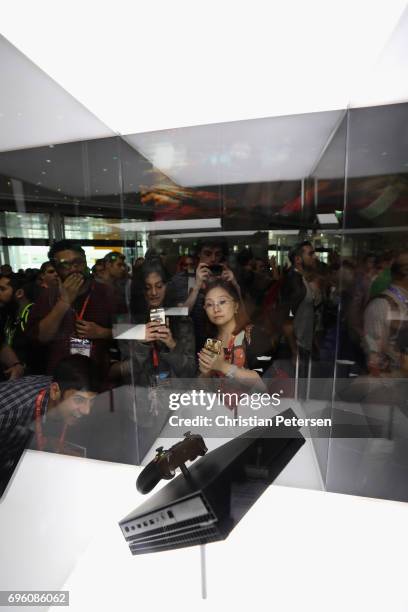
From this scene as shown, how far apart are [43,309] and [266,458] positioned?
87 centimetres

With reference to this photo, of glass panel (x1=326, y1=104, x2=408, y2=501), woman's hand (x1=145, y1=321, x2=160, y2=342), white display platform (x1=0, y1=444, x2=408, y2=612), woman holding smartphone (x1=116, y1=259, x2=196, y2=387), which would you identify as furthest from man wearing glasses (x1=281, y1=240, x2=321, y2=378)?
white display platform (x1=0, y1=444, x2=408, y2=612)

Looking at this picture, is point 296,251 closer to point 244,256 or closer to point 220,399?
point 244,256

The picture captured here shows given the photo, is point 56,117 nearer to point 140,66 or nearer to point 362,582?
point 140,66

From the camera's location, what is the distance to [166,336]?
4.72 feet

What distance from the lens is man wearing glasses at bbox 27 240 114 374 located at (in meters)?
1.15

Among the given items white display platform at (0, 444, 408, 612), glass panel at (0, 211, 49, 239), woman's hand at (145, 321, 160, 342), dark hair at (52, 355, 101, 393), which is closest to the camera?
glass panel at (0, 211, 49, 239)

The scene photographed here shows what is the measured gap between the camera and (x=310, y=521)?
4.66 ft

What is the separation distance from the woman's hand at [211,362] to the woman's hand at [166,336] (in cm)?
12

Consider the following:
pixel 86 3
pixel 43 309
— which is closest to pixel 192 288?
pixel 43 309

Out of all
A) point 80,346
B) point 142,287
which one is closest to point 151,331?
point 142,287

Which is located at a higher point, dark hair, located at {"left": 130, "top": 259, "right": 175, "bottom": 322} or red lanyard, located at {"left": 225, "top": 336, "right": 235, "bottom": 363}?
dark hair, located at {"left": 130, "top": 259, "right": 175, "bottom": 322}

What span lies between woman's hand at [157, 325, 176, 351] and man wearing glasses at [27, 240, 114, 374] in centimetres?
23

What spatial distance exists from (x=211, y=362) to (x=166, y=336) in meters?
0.21

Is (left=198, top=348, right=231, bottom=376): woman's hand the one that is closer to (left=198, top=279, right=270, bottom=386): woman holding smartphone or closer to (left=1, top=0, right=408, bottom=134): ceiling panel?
(left=198, top=279, right=270, bottom=386): woman holding smartphone
